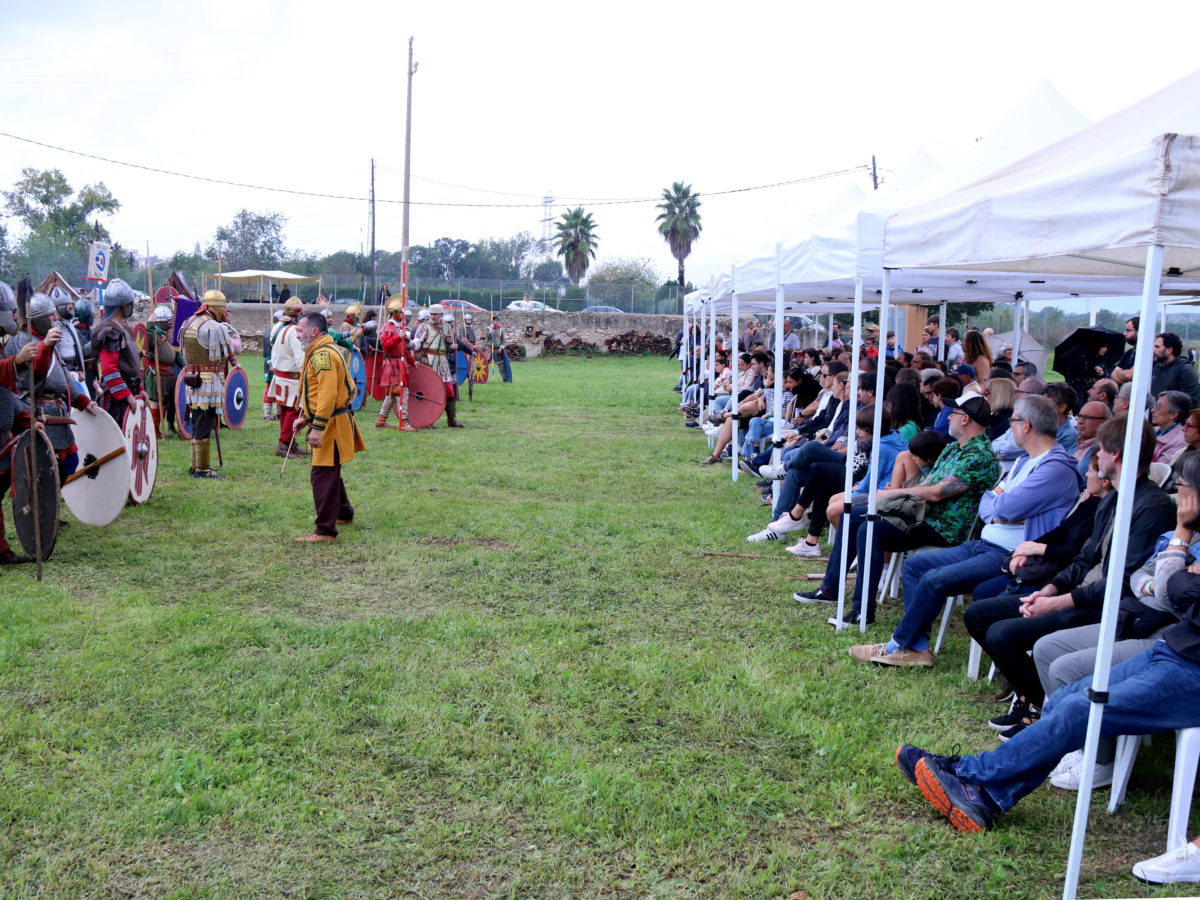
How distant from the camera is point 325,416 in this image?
6746 mm

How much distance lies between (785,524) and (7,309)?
550 centimetres

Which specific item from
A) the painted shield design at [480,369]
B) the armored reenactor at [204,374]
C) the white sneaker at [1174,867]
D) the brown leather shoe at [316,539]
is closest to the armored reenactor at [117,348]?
the armored reenactor at [204,374]

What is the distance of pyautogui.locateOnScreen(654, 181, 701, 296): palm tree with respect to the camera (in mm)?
51125

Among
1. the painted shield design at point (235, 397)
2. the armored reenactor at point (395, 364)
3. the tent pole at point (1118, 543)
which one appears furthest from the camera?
the armored reenactor at point (395, 364)

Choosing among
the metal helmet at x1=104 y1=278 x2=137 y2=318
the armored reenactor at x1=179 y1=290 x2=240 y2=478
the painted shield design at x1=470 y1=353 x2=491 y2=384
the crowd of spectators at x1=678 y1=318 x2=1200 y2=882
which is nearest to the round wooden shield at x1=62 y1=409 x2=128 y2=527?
the metal helmet at x1=104 y1=278 x2=137 y2=318

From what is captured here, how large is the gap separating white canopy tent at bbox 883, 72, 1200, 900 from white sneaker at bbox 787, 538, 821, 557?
8.70ft

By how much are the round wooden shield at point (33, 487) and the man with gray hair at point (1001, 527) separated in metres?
4.89

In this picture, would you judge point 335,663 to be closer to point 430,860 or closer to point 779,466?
point 430,860

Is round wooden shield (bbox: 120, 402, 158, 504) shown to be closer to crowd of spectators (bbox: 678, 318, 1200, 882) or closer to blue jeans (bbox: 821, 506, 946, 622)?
crowd of spectators (bbox: 678, 318, 1200, 882)

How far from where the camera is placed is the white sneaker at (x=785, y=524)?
22.6 feet

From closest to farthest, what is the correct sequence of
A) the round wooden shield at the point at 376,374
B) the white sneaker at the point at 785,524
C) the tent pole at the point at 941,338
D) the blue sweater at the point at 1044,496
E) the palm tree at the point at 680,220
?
1. the blue sweater at the point at 1044,496
2. the white sneaker at the point at 785,524
3. the round wooden shield at the point at 376,374
4. the tent pole at the point at 941,338
5. the palm tree at the point at 680,220

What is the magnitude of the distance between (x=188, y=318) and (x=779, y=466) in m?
7.10

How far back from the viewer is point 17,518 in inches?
226

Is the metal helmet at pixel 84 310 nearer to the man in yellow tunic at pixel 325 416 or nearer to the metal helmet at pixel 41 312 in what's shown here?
the metal helmet at pixel 41 312
